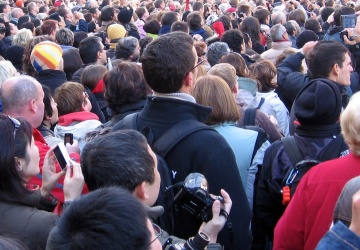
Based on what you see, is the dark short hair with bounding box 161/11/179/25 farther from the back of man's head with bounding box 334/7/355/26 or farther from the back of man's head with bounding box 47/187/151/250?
the back of man's head with bounding box 47/187/151/250

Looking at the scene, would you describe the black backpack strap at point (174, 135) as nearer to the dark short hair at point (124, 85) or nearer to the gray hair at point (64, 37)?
the dark short hair at point (124, 85)

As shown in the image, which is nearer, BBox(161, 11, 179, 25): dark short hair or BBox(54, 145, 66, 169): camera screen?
BBox(54, 145, 66, 169): camera screen

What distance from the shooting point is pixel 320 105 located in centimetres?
318

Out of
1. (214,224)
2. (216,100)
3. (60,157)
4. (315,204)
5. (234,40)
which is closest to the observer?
(214,224)

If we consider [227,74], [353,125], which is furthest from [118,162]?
[227,74]

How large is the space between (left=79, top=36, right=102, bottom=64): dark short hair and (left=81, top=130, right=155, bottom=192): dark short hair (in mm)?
4389

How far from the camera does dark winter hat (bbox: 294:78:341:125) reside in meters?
3.19

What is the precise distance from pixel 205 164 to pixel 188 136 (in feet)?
0.51

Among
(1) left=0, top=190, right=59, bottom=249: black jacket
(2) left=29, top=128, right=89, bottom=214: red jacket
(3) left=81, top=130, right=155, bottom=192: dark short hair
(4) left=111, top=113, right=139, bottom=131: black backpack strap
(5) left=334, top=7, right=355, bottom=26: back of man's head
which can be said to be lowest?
(5) left=334, top=7, right=355, bottom=26: back of man's head

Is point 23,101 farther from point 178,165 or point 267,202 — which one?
point 267,202

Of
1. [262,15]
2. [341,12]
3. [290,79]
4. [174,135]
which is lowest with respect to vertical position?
[262,15]

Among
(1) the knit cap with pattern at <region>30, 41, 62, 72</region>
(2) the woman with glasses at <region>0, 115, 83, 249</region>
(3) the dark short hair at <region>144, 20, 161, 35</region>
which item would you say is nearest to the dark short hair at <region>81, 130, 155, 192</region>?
(2) the woman with glasses at <region>0, 115, 83, 249</region>

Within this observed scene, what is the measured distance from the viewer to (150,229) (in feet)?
5.69

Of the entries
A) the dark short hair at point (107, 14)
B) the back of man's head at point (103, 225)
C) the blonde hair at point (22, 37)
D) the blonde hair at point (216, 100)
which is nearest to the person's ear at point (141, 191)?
the back of man's head at point (103, 225)
